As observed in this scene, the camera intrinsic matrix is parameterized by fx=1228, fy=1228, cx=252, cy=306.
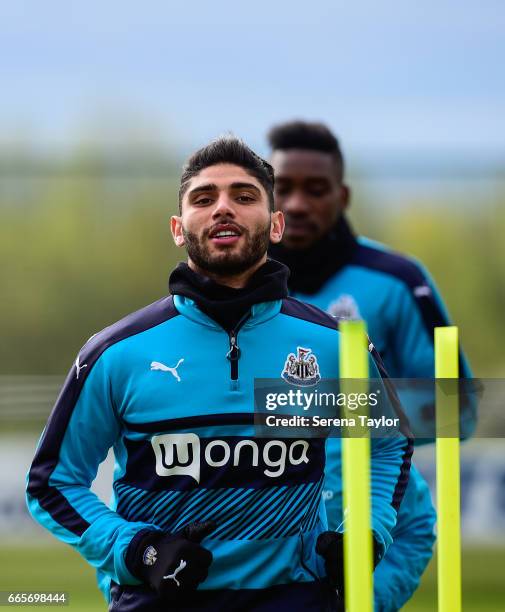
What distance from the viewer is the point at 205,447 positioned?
269 cm

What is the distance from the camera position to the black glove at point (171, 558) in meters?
2.52

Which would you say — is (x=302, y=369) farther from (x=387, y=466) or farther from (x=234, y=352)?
(x=387, y=466)

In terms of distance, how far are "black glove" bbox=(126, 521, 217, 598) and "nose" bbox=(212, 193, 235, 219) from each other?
2.22ft

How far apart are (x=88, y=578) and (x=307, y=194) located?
3.61 m

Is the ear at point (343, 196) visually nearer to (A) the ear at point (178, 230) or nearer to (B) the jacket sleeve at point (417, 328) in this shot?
(B) the jacket sleeve at point (417, 328)

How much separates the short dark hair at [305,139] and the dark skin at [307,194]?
0.09 ft

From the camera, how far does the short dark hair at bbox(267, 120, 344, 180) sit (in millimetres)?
4703

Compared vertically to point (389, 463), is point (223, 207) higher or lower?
higher

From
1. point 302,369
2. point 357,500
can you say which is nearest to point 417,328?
point 302,369

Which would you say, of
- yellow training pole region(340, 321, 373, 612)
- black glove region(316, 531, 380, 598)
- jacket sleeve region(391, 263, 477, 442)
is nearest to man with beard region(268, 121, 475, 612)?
jacket sleeve region(391, 263, 477, 442)

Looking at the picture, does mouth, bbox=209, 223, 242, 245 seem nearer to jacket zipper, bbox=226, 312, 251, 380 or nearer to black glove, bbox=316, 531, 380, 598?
jacket zipper, bbox=226, 312, 251, 380

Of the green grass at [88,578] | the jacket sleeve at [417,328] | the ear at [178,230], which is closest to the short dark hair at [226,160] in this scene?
the ear at [178,230]

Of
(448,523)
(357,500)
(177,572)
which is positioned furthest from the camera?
(177,572)

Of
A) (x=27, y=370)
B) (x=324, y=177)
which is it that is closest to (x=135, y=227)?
(x=27, y=370)
